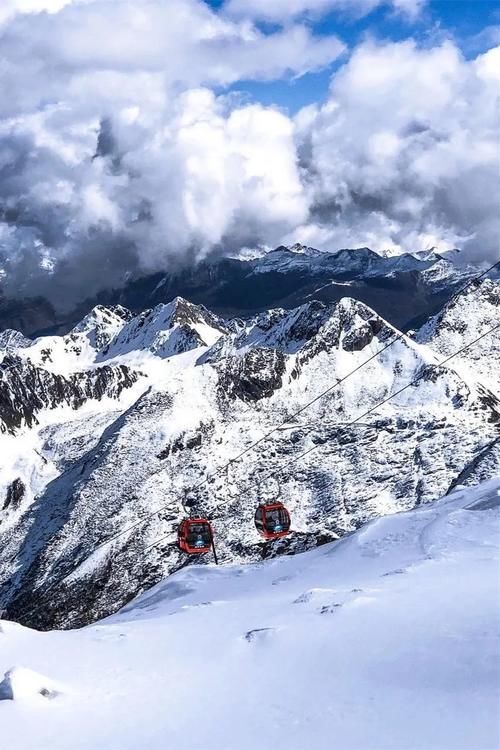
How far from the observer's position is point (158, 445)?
12950cm

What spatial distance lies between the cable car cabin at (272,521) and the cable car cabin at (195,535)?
435 centimetres

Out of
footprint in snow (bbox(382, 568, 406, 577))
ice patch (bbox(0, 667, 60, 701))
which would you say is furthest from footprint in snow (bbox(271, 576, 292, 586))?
ice patch (bbox(0, 667, 60, 701))

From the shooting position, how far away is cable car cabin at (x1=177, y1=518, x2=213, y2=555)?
5919 cm

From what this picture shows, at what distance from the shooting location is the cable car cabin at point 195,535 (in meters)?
59.2

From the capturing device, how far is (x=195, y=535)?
2341 inches

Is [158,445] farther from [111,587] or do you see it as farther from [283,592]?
[283,592]

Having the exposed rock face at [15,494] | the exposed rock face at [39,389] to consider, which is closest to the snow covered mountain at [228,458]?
the exposed rock face at [15,494]

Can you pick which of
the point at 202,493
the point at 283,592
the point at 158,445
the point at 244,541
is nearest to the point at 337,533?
the point at 244,541

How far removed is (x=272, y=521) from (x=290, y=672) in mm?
38634

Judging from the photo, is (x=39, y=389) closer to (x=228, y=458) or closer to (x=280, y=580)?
(x=228, y=458)

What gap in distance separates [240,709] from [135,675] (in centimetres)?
521

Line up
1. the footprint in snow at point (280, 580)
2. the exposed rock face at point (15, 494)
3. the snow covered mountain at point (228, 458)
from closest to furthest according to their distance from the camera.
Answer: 1. the footprint in snow at point (280, 580)
2. the snow covered mountain at point (228, 458)
3. the exposed rock face at point (15, 494)

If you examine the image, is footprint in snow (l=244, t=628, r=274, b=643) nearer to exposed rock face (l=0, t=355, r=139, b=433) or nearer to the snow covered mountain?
the snow covered mountain

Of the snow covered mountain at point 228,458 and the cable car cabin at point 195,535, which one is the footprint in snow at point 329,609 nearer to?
the cable car cabin at point 195,535
